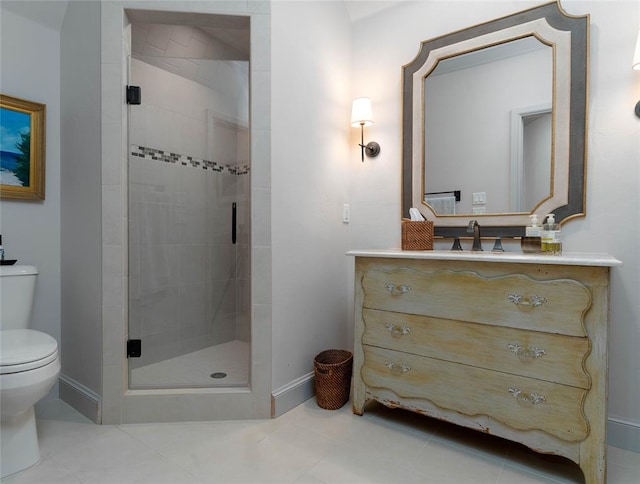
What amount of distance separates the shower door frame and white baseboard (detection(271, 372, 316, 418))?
0.05 metres

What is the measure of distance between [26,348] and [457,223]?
212 centimetres

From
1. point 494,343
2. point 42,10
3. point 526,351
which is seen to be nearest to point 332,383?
point 494,343

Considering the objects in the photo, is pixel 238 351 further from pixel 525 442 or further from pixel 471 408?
pixel 525 442

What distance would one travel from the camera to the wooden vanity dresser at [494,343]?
1332 millimetres

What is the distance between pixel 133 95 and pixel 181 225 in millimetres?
743

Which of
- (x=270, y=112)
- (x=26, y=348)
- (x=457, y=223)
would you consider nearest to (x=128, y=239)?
(x=26, y=348)

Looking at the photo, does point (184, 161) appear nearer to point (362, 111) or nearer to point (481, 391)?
point (362, 111)

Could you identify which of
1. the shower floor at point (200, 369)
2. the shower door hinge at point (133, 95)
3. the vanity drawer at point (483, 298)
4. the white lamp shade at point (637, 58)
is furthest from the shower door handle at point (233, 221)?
the white lamp shade at point (637, 58)

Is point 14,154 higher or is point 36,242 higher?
point 14,154

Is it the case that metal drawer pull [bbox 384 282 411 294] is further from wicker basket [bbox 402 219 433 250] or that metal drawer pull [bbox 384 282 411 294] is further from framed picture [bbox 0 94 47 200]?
framed picture [bbox 0 94 47 200]

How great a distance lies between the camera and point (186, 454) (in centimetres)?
157

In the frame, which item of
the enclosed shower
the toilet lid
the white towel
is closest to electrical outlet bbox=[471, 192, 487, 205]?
the white towel

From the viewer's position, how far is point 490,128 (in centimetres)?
196

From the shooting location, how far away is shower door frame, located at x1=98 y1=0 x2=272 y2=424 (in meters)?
1.78
